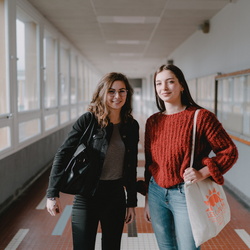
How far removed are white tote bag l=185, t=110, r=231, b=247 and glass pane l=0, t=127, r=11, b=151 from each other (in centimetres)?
267

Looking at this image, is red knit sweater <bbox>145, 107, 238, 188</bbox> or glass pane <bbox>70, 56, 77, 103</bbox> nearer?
red knit sweater <bbox>145, 107, 238, 188</bbox>

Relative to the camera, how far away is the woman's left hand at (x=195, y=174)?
1.26 m

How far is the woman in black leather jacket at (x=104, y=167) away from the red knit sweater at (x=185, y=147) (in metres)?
0.18

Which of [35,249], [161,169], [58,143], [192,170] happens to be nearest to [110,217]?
[161,169]

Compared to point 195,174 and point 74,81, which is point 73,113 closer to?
point 74,81

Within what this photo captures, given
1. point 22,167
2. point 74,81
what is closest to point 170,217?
point 22,167

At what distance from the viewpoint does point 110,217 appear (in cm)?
152

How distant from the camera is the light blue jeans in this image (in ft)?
4.32

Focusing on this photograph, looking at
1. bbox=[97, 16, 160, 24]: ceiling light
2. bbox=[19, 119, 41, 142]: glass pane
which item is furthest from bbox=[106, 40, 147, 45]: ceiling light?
bbox=[19, 119, 41, 142]: glass pane

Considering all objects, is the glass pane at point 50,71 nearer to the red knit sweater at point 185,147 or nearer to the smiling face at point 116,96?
the smiling face at point 116,96

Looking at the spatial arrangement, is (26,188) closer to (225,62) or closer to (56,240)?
(56,240)

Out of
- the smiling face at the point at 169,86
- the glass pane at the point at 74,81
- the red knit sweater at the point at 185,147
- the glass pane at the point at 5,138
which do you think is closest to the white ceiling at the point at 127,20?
the glass pane at the point at 74,81

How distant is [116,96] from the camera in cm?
152

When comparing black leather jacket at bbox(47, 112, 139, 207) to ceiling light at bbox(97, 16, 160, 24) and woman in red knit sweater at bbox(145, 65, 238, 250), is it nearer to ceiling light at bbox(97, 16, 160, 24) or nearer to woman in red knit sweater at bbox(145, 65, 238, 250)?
woman in red knit sweater at bbox(145, 65, 238, 250)
